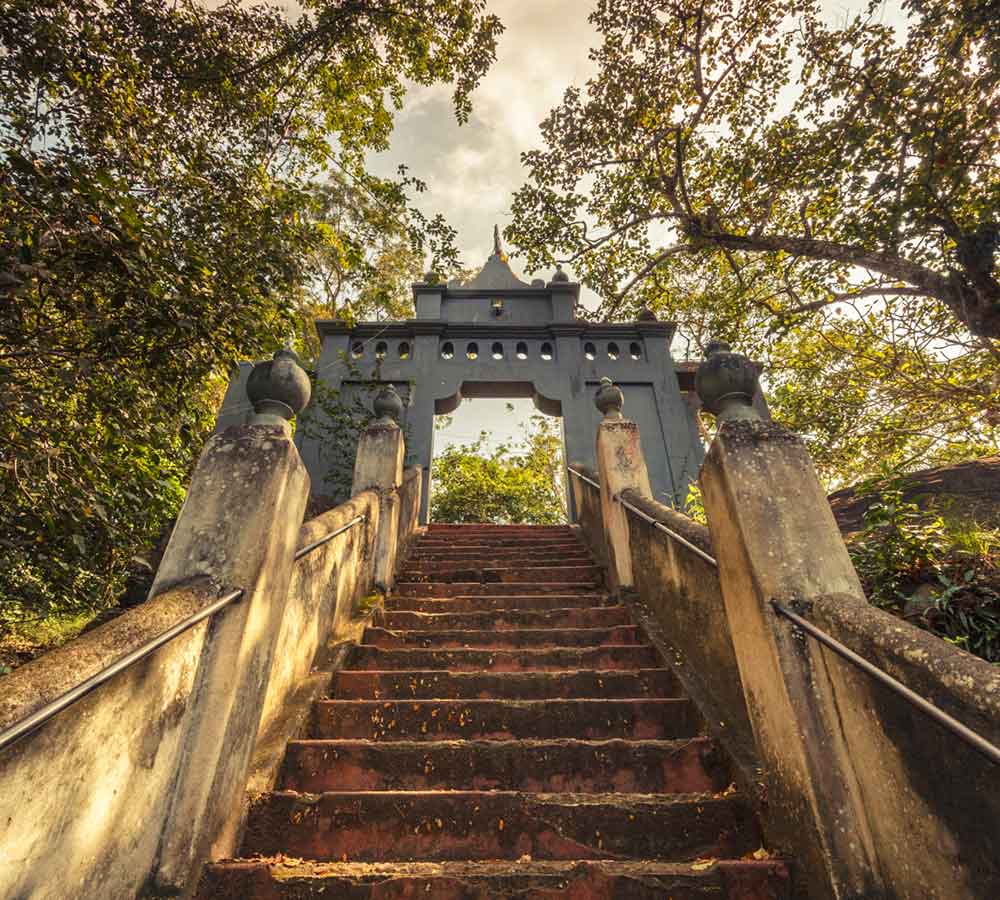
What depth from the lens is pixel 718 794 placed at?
7.09 ft

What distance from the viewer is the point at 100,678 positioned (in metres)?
→ 1.32

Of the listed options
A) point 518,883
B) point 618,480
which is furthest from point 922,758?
point 618,480

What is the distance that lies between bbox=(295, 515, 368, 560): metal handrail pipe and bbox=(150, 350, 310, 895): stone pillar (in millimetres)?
246

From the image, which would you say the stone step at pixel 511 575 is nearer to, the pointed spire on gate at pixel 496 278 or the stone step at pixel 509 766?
the stone step at pixel 509 766

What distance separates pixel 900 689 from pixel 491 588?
3.84m

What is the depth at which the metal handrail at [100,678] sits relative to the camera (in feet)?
3.55

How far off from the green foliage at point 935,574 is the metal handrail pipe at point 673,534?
164 cm

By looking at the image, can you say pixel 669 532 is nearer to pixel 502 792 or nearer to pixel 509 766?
pixel 509 766

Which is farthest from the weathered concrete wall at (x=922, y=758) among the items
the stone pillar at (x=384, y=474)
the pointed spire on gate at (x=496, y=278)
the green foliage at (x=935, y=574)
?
the pointed spire on gate at (x=496, y=278)

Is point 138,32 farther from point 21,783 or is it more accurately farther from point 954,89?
point 954,89

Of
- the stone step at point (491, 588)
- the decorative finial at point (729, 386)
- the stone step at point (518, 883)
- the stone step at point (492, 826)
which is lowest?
the stone step at point (518, 883)

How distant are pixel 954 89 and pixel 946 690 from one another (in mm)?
7627

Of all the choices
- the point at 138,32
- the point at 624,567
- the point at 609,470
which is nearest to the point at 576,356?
the point at 609,470

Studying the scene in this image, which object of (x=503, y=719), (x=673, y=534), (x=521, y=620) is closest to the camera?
(x=503, y=719)
